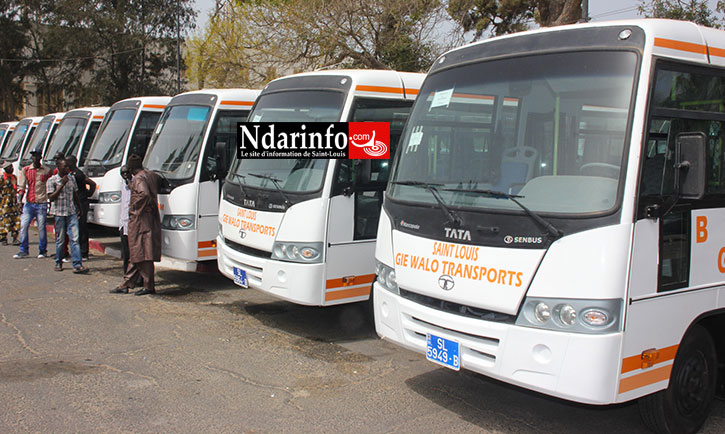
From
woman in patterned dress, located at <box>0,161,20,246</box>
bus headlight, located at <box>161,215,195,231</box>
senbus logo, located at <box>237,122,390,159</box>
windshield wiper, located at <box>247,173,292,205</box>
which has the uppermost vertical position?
senbus logo, located at <box>237,122,390,159</box>

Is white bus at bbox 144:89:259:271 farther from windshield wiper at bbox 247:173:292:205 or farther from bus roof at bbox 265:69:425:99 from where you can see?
bus roof at bbox 265:69:425:99

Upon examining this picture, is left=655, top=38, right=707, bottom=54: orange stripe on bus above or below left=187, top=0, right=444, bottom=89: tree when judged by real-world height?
below

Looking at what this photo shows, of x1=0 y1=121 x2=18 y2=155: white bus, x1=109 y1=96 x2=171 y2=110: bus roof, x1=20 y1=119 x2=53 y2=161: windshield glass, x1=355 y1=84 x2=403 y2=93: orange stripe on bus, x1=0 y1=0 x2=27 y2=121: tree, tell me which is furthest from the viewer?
x1=0 y1=0 x2=27 y2=121: tree

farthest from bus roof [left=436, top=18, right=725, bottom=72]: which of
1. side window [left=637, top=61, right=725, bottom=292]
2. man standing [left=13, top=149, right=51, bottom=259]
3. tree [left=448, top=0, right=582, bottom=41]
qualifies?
tree [left=448, top=0, right=582, bottom=41]

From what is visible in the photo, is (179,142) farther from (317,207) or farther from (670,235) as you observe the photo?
(670,235)

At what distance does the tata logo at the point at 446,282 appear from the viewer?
4305 millimetres

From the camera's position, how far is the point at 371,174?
22.4 feet

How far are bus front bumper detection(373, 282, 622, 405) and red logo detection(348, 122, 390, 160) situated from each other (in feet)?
8.13

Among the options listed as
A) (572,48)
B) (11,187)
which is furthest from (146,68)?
(572,48)

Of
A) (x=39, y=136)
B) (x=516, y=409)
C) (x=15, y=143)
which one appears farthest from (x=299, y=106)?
(x=15, y=143)

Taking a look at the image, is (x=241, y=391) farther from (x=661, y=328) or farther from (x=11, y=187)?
(x=11, y=187)

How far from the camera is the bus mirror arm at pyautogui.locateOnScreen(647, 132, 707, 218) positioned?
3.78 meters

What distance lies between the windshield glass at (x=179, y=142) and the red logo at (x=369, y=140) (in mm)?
3114

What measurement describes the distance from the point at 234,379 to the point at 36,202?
7.43 m
